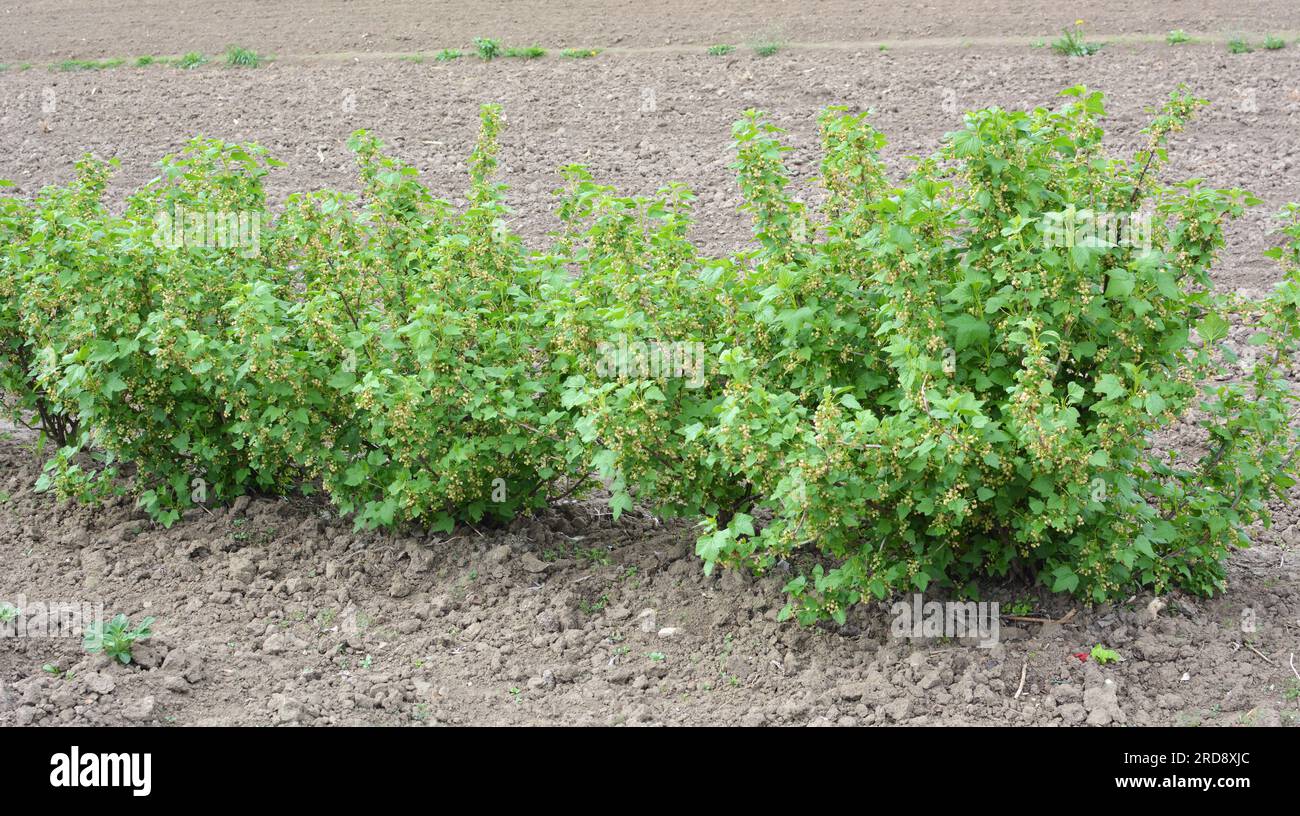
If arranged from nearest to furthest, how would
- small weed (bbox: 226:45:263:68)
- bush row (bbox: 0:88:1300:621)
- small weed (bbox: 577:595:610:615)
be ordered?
bush row (bbox: 0:88:1300:621) → small weed (bbox: 577:595:610:615) → small weed (bbox: 226:45:263:68)

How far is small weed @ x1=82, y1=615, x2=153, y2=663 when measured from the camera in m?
4.37

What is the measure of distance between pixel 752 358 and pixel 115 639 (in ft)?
7.72

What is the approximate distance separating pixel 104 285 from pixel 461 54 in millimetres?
8853

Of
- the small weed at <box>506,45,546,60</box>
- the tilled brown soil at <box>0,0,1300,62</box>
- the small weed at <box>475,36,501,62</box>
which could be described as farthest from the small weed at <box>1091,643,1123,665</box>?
the small weed at <box>475,36,501,62</box>

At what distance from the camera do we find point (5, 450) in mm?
6367

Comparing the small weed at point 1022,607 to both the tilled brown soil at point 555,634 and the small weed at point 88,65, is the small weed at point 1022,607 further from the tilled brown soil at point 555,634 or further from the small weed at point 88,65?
the small weed at point 88,65

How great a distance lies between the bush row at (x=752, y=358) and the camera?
391 cm

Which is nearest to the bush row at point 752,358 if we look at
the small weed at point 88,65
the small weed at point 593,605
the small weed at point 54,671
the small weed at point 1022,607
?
the small weed at point 1022,607

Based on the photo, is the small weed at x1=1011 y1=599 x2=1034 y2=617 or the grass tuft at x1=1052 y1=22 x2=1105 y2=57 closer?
the small weed at x1=1011 y1=599 x2=1034 y2=617

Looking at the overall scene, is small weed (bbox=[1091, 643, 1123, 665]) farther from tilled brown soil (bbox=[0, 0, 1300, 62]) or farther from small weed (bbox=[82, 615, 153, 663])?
tilled brown soil (bbox=[0, 0, 1300, 62])

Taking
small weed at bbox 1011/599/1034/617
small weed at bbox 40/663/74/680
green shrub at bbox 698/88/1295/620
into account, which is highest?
Answer: green shrub at bbox 698/88/1295/620

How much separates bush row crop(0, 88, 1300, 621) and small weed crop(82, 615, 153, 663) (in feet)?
2.72

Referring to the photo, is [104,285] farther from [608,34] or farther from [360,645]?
[608,34]

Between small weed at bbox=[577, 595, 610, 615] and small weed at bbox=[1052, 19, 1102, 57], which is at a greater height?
small weed at bbox=[1052, 19, 1102, 57]
